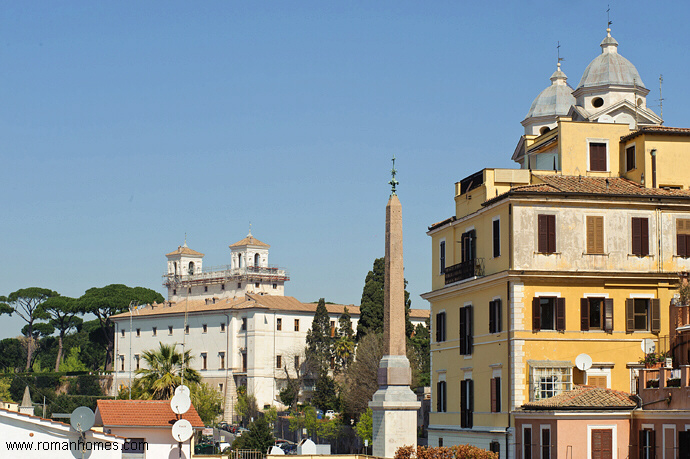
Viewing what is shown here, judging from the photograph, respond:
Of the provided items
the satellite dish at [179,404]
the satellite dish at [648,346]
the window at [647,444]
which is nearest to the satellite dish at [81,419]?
the satellite dish at [179,404]

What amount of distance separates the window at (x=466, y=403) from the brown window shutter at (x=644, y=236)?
8.95 m

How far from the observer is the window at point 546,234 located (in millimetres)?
43062

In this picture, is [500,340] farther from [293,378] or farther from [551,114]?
[293,378]

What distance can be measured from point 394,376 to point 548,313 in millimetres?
9784

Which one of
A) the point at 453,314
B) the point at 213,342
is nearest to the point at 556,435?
the point at 453,314

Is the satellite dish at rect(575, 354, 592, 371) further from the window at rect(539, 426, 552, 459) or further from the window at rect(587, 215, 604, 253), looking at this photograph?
the window at rect(587, 215, 604, 253)

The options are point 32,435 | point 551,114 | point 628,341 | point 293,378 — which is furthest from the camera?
point 293,378

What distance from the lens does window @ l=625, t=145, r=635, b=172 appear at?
4668 centimetres

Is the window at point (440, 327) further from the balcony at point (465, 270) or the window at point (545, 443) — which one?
the window at point (545, 443)

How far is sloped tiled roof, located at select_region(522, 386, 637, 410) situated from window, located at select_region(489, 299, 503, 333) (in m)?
5.64

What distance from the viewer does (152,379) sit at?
56562 millimetres

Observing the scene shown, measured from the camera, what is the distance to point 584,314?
42.9m

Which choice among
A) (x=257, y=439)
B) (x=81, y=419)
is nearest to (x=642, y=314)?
(x=81, y=419)

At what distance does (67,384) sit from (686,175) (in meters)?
121
